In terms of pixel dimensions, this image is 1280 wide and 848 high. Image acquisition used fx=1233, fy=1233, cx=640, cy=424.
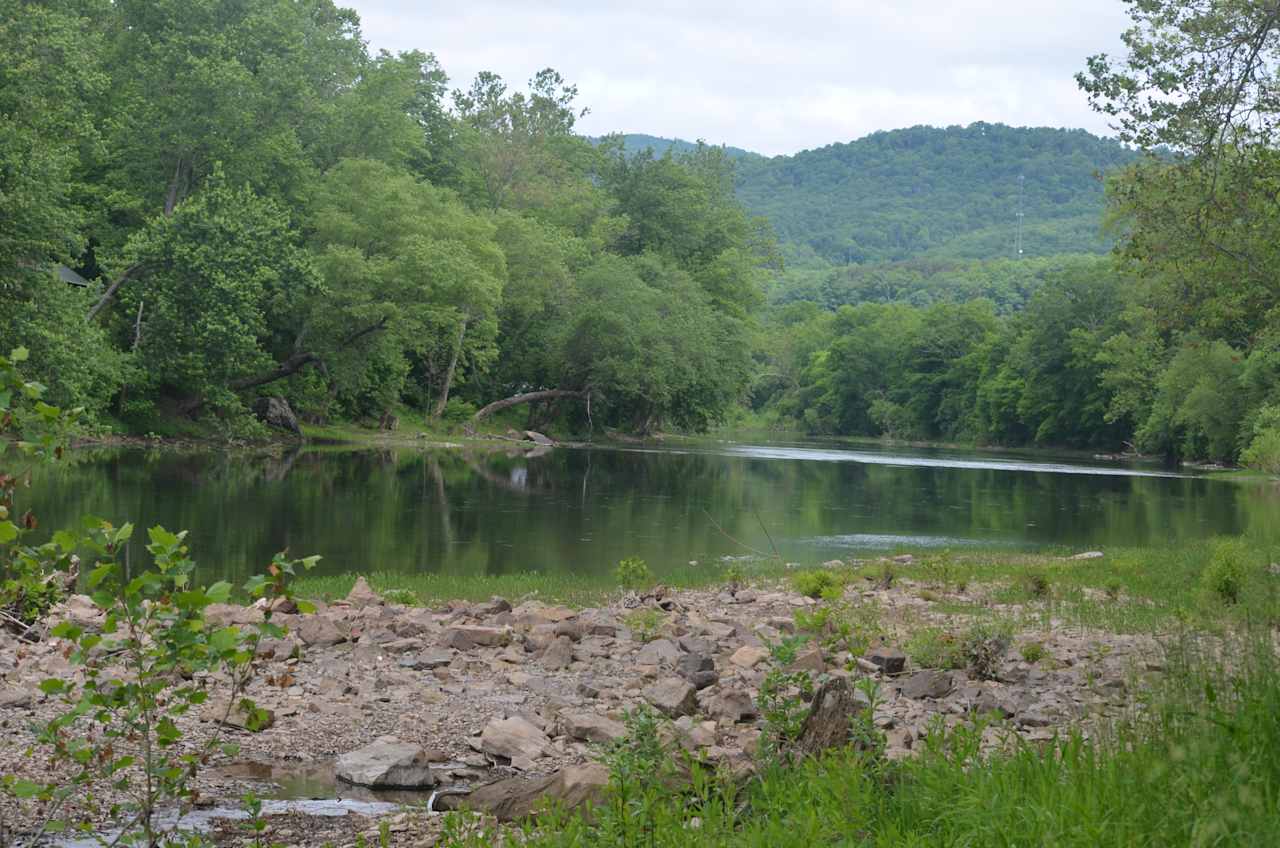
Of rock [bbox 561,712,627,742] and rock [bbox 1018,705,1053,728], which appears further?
rock [bbox 561,712,627,742]

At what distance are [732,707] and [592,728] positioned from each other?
106cm

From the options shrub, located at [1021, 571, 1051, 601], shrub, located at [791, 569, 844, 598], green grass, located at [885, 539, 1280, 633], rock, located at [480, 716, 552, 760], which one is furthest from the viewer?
shrub, located at [1021, 571, 1051, 601]

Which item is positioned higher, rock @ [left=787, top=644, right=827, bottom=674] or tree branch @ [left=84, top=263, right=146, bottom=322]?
tree branch @ [left=84, top=263, right=146, bottom=322]

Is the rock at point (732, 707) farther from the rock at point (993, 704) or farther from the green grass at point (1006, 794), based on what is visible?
the green grass at point (1006, 794)

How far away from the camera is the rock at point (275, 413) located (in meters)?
52.7

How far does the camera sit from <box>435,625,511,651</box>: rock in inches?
485

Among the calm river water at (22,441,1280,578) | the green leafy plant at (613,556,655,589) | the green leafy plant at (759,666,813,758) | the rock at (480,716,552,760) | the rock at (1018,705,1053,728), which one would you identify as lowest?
the calm river water at (22,441,1280,578)

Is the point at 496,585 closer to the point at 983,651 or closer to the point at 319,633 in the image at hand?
the point at 319,633

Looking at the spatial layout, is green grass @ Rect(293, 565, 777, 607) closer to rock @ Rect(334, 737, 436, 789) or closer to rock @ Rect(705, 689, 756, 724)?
rock @ Rect(705, 689, 756, 724)

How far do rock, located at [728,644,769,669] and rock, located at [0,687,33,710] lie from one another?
5840mm

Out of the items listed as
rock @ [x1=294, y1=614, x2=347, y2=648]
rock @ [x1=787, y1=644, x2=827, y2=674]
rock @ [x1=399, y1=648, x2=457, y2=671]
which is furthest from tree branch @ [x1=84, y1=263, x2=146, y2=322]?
rock @ [x1=787, y1=644, x2=827, y2=674]

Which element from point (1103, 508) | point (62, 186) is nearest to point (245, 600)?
point (62, 186)

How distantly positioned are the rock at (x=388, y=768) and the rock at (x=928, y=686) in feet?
13.1

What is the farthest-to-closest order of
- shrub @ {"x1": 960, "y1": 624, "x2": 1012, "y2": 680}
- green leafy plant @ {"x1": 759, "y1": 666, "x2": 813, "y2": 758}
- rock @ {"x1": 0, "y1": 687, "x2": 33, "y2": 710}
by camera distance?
1. shrub @ {"x1": 960, "y1": 624, "x2": 1012, "y2": 680}
2. rock @ {"x1": 0, "y1": 687, "x2": 33, "y2": 710}
3. green leafy plant @ {"x1": 759, "y1": 666, "x2": 813, "y2": 758}
